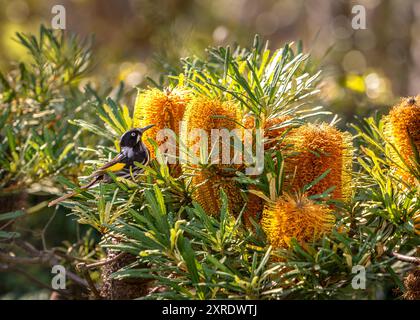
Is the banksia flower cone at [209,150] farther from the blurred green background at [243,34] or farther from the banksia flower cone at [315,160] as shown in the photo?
the blurred green background at [243,34]

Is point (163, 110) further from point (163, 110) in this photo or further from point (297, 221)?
point (297, 221)

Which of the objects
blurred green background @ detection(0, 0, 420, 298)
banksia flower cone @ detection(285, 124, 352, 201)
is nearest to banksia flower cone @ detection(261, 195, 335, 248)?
banksia flower cone @ detection(285, 124, 352, 201)

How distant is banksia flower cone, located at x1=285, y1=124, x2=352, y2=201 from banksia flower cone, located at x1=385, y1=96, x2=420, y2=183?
0.04 m

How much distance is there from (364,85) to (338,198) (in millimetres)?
593

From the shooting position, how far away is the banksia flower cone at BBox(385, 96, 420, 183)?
1.36 ft

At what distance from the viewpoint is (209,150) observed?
401 millimetres

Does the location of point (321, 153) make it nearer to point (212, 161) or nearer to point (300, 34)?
point (212, 161)

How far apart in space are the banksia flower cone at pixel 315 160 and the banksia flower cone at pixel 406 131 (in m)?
0.04

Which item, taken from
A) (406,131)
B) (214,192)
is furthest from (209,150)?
(406,131)

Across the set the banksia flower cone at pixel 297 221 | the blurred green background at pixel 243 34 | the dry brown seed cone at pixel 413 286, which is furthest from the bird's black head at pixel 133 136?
the blurred green background at pixel 243 34

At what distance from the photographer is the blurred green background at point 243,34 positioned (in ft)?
3.01

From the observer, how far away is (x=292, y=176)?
407mm
